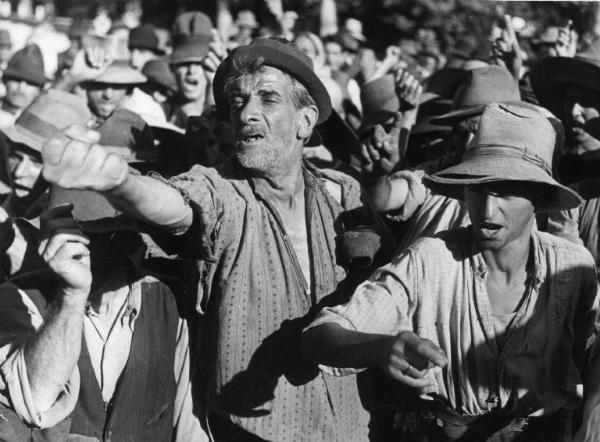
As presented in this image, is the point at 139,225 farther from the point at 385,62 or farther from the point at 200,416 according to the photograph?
the point at 385,62

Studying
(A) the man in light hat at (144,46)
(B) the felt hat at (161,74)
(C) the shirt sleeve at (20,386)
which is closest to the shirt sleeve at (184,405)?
(C) the shirt sleeve at (20,386)

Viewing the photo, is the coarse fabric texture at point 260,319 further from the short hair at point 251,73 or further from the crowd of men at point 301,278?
the short hair at point 251,73

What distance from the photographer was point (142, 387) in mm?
5543

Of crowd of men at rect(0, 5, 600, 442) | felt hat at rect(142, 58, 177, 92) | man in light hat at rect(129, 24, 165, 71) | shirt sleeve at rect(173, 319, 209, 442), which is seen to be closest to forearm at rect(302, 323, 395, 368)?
crowd of men at rect(0, 5, 600, 442)

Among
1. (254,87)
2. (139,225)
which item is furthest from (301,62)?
(139,225)

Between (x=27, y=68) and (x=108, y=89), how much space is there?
4.49ft

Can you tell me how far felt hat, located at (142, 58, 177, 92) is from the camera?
30.6 ft

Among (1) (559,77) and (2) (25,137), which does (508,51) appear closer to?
(1) (559,77)

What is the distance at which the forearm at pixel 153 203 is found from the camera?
4.25 m

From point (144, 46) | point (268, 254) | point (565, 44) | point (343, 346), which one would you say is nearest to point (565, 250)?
point (343, 346)

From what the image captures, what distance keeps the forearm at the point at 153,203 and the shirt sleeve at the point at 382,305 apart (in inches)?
25.5

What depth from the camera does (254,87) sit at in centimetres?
535

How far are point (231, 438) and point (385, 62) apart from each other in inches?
226

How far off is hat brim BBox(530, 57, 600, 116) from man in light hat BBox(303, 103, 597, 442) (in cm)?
210
